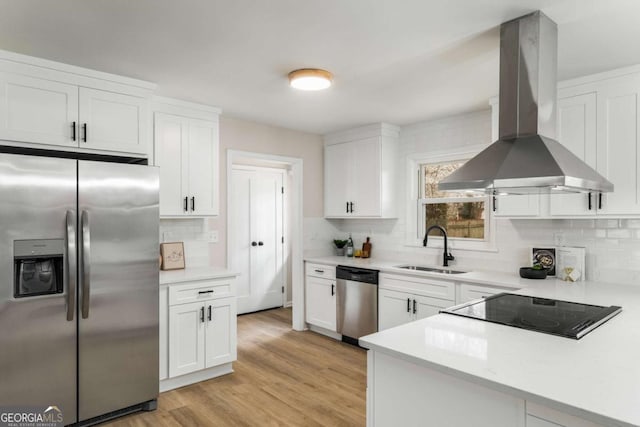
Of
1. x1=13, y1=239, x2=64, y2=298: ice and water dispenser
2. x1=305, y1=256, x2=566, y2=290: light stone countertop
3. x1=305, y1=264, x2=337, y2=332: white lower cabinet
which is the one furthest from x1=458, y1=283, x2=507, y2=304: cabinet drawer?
x1=13, y1=239, x2=64, y2=298: ice and water dispenser

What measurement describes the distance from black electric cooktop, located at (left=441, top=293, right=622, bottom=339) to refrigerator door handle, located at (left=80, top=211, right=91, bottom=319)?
85.7 inches

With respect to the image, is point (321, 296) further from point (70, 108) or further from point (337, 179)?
point (70, 108)

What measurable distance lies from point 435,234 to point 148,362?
3017mm

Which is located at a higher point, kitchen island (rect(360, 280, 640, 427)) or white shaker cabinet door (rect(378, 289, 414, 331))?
kitchen island (rect(360, 280, 640, 427))

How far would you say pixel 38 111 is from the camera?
2533 mm

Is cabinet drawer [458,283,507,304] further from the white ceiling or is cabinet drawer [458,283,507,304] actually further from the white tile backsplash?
the white tile backsplash

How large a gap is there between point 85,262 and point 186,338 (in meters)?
1.04

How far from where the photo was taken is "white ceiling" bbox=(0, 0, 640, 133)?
6.46 feet

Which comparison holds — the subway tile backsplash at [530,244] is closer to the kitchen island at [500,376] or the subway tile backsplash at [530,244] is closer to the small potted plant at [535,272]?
the small potted plant at [535,272]

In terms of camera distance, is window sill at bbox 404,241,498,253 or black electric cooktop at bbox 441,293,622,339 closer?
black electric cooktop at bbox 441,293,622,339

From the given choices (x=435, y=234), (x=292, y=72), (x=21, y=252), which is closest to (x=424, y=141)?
(x=435, y=234)

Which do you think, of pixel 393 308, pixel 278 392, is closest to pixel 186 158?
pixel 278 392

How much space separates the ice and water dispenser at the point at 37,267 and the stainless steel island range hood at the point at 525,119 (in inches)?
92.9

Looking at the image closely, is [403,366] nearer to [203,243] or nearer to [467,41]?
[467,41]
